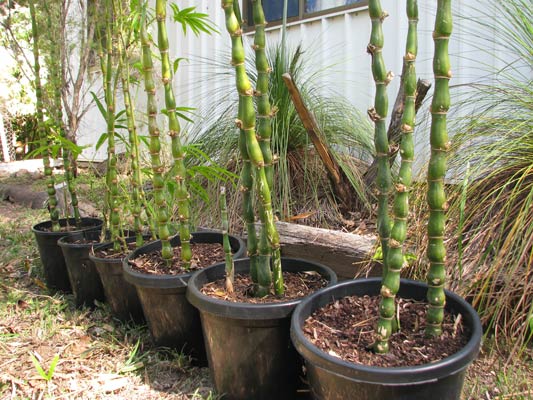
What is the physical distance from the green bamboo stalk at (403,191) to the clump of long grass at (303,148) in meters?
1.39

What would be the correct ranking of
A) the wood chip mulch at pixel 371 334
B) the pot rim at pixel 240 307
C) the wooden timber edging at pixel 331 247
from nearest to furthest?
1. the wood chip mulch at pixel 371 334
2. the pot rim at pixel 240 307
3. the wooden timber edging at pixel 331 247

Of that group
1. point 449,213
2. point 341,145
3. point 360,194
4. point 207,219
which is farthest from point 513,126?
point 207,219

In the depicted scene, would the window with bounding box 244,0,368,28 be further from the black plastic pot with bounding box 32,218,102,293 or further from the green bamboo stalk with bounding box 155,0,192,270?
the black plastic pot with bounding box 32,218,102,293

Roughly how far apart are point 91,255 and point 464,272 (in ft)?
4.88

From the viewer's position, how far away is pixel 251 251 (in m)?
1.45

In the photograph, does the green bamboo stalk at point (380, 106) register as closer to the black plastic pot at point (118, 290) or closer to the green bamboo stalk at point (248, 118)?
the green bamboo stalk at point (248, 118)

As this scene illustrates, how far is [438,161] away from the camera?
1036 mm

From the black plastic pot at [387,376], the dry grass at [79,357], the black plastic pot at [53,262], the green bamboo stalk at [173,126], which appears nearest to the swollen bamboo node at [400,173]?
the black plastic pot at [387,376]

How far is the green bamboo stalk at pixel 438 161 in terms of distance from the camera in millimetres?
982

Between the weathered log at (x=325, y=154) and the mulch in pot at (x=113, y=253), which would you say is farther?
the weathered log at (x=325, y=154)

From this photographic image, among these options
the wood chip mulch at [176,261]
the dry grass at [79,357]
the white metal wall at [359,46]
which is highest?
the white metal wall at [359,46]

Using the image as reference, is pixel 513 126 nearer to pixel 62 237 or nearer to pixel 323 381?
pixel 323 381

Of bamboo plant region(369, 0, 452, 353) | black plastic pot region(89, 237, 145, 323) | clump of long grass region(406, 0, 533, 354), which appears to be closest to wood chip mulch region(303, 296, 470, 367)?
bamboo plant region(369, 0, 452, 353)

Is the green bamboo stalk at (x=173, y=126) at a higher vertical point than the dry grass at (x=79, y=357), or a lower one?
higher
